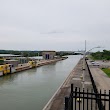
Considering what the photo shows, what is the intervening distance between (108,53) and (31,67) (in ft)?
190

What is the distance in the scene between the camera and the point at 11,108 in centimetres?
1844

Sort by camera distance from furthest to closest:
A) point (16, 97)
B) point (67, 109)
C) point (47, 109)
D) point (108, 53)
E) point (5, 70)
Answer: point (108, 53), point (5, 70), point (16, 97), point (47, 109), point (67, 109)

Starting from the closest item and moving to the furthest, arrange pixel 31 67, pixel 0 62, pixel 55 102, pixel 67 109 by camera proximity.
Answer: pixel 67 109, pixel 55 102, pixel 0 62, pixel 31 67

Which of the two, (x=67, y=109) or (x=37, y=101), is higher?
(x=67, y=109)

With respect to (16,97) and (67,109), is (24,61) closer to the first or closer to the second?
(16,97)

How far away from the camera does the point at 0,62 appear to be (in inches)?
2154

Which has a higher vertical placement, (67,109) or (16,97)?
(67,109)

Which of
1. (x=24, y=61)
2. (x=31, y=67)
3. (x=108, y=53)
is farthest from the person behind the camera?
Result: (x=108, y=53)

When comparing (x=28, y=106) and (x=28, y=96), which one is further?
(x=28, y=96)

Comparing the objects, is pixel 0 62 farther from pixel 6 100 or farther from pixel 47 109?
pixel 47 109

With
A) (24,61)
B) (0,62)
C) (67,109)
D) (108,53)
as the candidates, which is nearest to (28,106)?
(67,109)

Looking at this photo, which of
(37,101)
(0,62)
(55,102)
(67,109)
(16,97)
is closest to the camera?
(67,109)

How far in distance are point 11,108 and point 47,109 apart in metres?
5.10

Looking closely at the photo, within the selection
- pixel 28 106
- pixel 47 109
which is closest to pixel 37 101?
pixel 28 106
